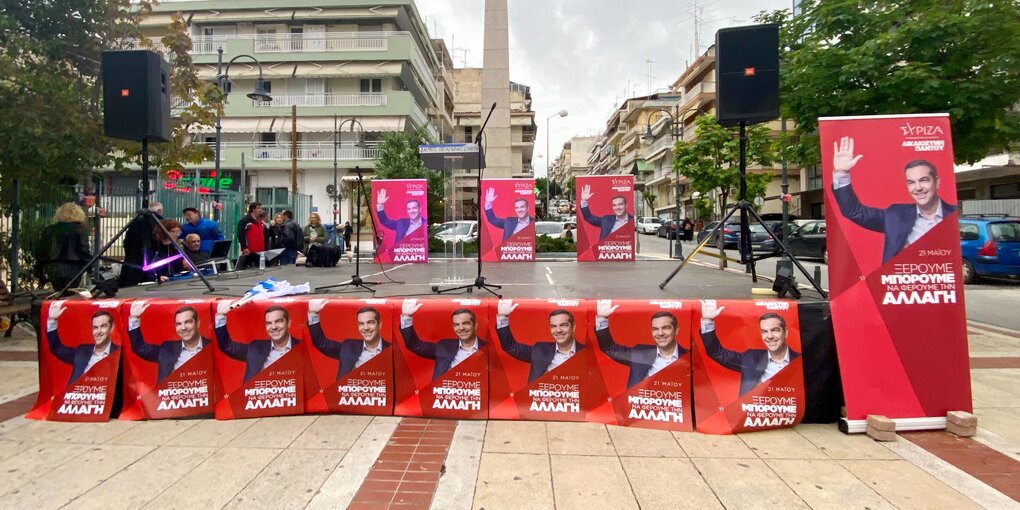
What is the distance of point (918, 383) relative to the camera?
4.21 meters

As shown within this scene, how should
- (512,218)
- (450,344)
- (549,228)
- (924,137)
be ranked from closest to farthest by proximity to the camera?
(924,137), (450,344), (512,218), (549,228)

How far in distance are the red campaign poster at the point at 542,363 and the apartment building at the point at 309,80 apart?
1230 inches

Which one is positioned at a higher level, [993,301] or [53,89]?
[53,89]

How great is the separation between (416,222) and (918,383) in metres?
12.4

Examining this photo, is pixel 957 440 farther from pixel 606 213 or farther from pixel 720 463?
pixel 606 213

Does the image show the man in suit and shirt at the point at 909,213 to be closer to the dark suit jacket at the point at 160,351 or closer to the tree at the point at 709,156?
the dark suit jacket at the point at 160,351

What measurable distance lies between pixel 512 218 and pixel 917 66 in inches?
376

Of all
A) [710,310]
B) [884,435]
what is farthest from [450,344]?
[884,435]

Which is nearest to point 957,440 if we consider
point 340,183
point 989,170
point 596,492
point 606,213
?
point 596,492

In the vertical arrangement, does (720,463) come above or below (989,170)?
below

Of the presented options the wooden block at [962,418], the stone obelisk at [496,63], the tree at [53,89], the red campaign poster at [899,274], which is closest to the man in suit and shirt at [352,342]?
the red campaign poster at [899,274]

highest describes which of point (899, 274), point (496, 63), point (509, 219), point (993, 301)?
point (496, 63)

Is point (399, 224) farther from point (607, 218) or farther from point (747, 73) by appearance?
point (747, 73)

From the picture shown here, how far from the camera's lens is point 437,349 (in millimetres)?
4594
